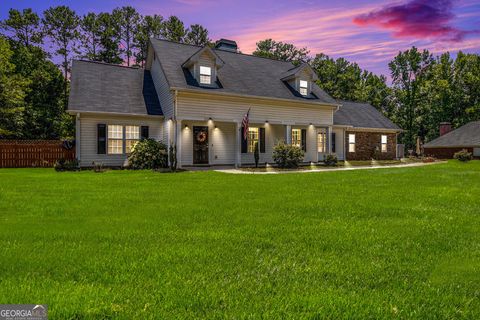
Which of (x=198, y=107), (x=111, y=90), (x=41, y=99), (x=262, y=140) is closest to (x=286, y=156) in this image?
(x=262, y=140)

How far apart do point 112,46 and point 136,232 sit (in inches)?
1530

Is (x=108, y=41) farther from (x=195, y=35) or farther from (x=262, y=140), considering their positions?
(x=262, y=140)

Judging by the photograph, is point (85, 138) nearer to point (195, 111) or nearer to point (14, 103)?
point (195, 111)

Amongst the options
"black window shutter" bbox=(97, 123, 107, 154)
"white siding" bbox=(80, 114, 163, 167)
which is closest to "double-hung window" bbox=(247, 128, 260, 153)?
"white siding" bbox=(80, 114, 163, 167)

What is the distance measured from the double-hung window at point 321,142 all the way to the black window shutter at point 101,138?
15.7m

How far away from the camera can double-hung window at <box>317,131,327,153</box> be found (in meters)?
26.2

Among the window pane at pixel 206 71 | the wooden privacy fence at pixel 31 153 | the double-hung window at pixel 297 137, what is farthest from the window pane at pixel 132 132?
the double-hung window at pixel 297 137

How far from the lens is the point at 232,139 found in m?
22.4

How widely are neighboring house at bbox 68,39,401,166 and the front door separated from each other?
63mm

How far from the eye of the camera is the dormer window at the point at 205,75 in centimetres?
2033

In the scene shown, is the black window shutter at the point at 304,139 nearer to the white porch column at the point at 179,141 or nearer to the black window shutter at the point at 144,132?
the white porch column at the point at 179,141

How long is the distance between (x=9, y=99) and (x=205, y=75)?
1639cm

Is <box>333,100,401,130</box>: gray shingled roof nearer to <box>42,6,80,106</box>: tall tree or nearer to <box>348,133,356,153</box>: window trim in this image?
<box>348,133,356,153</box>: window trim

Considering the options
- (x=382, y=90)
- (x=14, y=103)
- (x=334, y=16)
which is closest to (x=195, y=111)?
(x=334, y=16)
